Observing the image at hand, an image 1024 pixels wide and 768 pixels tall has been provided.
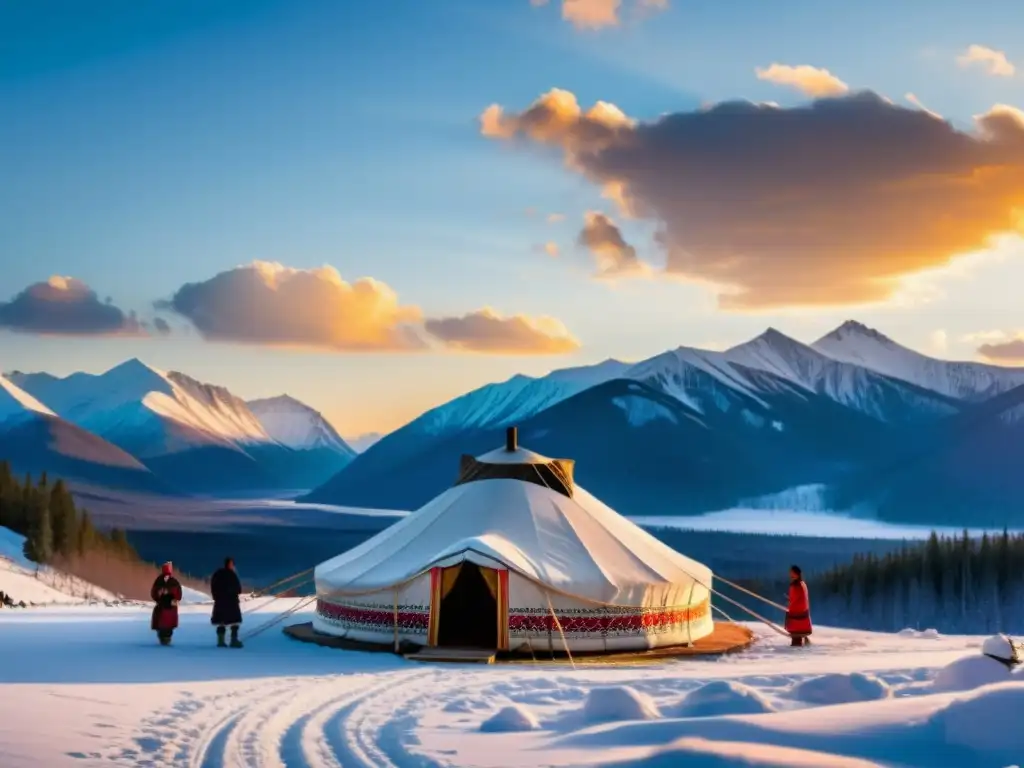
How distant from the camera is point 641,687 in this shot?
11188 mm

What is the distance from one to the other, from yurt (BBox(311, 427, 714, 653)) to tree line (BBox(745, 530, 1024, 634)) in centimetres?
1987

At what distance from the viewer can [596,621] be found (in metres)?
14.4

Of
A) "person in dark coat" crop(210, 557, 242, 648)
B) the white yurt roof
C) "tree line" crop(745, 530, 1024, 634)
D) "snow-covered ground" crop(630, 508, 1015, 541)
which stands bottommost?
"tree line" crop(745, 530, 1024, 634)

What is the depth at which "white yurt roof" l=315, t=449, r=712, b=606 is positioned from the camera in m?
14.3

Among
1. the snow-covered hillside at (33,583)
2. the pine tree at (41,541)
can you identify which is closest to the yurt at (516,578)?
the snow-covered hillside at (33,583)

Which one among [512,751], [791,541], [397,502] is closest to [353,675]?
[512,751]

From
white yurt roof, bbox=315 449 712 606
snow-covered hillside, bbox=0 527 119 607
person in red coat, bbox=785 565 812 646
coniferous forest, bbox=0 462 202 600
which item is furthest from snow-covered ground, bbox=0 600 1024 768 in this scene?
coniferous forest, bbox=0 462 202 600

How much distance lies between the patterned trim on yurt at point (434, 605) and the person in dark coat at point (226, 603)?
2.06 m

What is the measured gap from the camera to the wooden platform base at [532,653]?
13562mm

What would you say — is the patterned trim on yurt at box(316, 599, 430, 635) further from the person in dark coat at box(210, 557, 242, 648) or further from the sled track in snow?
the sled track in snow

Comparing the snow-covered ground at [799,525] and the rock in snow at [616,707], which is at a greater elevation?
the snow-covered ground at [799,525]

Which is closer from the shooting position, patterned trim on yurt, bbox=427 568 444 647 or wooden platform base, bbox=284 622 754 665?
wooden platform base, bbox=284 622 754 665

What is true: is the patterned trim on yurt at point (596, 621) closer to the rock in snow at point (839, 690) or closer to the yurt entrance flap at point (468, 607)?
the yurt entrance flap at point (468, 607)

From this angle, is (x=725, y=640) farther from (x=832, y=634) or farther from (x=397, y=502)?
(x=397, y=502)
